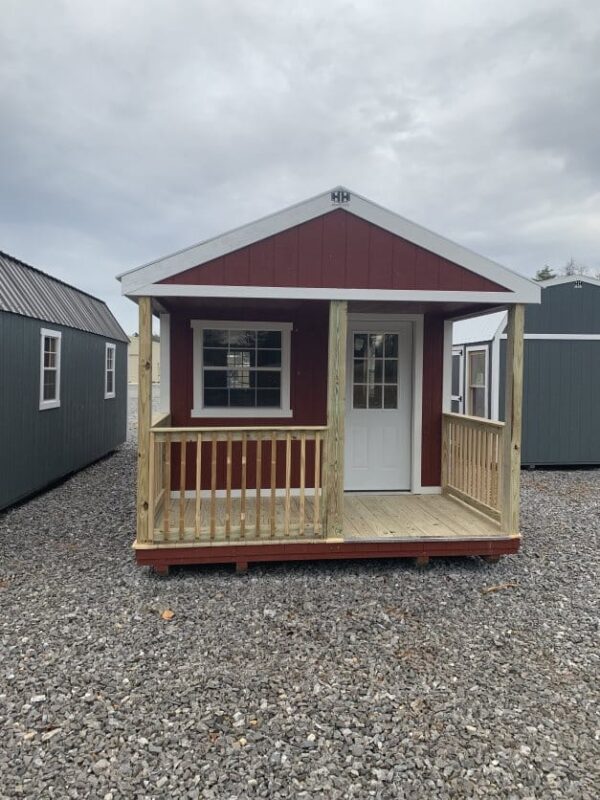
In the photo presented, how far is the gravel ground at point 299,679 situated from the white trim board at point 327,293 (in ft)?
7.47

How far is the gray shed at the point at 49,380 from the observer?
19.9ft

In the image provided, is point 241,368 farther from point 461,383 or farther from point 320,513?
point 461,383

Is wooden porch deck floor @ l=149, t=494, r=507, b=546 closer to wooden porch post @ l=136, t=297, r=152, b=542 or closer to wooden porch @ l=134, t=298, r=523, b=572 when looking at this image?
wooden porch @ l=134, t=298, r=523, b=572

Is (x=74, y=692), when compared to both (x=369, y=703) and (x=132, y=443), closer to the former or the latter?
(x=369, y=703)

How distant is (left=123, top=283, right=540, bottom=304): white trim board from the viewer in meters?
3.94

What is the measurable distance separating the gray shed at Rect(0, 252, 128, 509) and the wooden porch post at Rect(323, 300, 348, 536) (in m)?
4.03

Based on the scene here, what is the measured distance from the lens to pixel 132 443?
12.4 meters

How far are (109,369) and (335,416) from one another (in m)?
7.63

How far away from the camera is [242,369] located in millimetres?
5543

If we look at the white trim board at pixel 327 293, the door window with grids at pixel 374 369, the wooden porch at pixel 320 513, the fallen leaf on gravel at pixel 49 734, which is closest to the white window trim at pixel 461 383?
the door window with grids at pixel 374 369

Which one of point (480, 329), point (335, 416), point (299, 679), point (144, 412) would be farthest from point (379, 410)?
point (480, 329)

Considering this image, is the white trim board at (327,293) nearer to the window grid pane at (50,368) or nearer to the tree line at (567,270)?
the window grid pane at (50,368)

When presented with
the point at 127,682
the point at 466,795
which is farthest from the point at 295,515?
the point at 466,795

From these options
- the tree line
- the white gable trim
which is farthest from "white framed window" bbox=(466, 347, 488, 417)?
the tree line
